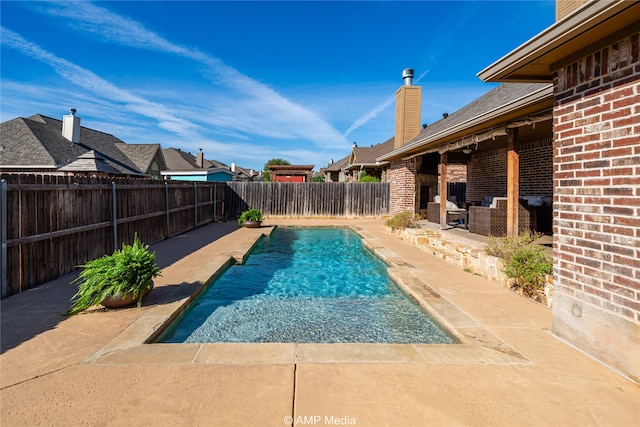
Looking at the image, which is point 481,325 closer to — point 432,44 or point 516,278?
point 516,278

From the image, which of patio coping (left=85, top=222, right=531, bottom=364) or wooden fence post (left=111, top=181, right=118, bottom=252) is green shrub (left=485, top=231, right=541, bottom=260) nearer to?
patio coping (left=85, top=222, right=531, bottom=364)

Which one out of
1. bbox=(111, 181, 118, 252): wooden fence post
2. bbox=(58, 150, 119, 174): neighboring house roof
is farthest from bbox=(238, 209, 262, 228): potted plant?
bbox=(111, 181, 118, 252): wooden fence post

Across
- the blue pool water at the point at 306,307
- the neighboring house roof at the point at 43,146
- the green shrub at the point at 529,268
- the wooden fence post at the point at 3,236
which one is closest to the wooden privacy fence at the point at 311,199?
the neighboring house roof at the point at 43,146

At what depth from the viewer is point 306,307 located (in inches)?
203

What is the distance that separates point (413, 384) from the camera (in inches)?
99.0

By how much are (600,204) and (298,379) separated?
304 centimetres

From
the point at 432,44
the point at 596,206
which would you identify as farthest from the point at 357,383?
the point at 432,44

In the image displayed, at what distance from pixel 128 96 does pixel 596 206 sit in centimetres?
2320

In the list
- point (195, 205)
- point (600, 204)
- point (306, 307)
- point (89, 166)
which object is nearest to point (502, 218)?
point (600, 204)

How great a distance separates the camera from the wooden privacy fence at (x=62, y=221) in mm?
4586

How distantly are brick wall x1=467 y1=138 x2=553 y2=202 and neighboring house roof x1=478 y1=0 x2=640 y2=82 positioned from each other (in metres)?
6.66

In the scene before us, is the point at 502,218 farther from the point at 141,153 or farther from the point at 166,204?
the point at 141,153

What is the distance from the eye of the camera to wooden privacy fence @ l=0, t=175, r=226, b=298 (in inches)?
181

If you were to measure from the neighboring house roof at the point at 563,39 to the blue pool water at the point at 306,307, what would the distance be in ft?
10.1
